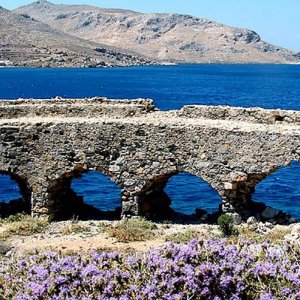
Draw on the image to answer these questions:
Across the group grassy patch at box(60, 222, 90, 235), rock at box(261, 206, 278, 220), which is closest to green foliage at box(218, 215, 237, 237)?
rock at box(261, 206, 278, 220)

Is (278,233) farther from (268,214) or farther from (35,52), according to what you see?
(35,52)

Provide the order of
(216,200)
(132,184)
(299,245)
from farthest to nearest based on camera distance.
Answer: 1. (216,200)
2. (132,184)
3. (299,245)

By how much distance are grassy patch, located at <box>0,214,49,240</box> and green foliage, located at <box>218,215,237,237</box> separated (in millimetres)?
6241

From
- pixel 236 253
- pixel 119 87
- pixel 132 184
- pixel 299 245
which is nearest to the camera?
pixel 236 253

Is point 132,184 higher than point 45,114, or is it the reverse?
point 45,114

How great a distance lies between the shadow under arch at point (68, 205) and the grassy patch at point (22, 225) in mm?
815

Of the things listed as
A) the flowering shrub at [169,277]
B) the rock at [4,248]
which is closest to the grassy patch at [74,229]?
the rock at [4,248]

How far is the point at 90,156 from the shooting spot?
21.4 meters

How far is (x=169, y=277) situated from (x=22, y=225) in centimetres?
1412

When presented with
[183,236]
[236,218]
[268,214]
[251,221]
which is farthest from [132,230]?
[268,214]

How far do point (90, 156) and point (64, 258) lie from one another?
1306 cm

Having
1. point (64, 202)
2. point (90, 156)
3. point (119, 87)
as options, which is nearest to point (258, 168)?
point (90, 156)

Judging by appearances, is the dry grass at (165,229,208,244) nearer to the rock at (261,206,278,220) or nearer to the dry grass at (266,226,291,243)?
the dry grass at (266,226,291,243)

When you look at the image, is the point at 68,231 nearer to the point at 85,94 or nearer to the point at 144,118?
the point at 144,118
